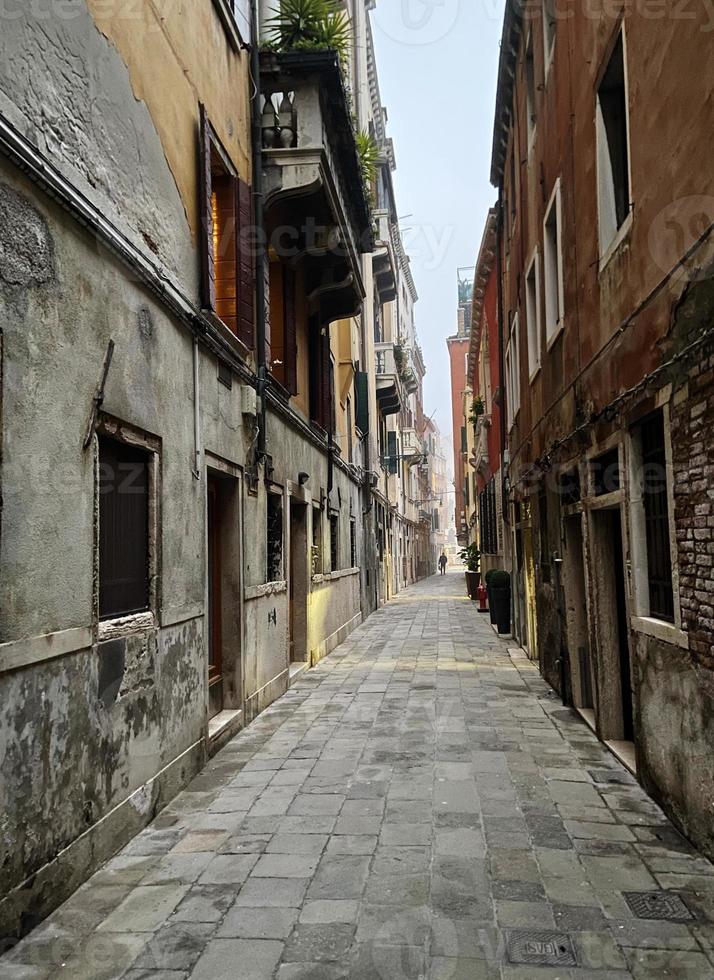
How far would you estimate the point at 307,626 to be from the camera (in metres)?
11.7

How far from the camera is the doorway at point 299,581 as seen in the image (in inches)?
457

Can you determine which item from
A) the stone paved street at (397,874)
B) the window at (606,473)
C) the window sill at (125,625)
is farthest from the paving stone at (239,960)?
the window at (606,473)

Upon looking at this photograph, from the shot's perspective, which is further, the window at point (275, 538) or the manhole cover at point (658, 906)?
the window at point (275, 538)

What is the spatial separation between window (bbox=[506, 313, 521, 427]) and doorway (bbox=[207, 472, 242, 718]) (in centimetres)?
691

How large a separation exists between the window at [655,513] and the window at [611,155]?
173cm

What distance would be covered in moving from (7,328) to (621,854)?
4.01 m

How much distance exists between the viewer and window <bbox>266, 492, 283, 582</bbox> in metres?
9.48

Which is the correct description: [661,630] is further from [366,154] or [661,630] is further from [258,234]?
[366,154]

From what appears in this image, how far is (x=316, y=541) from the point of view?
13016mm

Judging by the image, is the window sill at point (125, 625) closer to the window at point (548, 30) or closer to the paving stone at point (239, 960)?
the paving stone at point (239, 960)

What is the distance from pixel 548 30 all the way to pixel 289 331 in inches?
180

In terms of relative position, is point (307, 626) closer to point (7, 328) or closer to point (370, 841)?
point (370, 841)

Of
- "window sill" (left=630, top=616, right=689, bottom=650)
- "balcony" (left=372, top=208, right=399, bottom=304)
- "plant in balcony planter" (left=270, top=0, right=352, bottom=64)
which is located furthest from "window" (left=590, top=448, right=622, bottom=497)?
"balcony" (left=372, top=208, right=399, bottom=304)

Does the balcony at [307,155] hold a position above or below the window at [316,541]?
above
